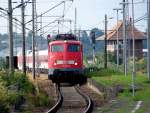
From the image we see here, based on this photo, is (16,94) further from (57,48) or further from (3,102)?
(57,48)

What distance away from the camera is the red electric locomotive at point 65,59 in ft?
149

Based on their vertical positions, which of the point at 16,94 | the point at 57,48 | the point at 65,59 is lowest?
the point at 16,94

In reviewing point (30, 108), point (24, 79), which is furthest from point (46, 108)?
point (24, 79)

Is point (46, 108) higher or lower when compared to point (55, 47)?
lower

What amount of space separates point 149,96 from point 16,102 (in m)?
7.41

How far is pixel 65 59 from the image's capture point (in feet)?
149

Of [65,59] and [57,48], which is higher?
[57,48]

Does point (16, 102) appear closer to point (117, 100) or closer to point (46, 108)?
point (46, 108)

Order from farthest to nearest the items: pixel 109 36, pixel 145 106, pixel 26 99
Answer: pixel 109 36
pixel 26 99
pixel 145 106

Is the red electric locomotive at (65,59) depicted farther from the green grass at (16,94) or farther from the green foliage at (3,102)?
the green foliage at (3,102)

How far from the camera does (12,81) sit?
106 ft

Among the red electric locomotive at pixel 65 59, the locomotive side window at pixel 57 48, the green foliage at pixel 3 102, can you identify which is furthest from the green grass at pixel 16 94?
the locomotive side window at pixel 57 48

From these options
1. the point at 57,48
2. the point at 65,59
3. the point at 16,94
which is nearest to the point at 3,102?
the point at 16,94

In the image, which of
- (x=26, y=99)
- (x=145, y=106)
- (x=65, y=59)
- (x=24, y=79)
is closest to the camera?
(x=145, y=106)
